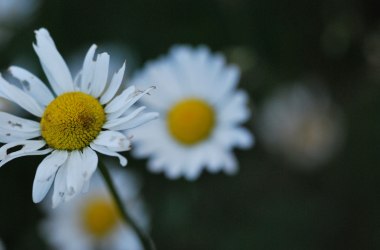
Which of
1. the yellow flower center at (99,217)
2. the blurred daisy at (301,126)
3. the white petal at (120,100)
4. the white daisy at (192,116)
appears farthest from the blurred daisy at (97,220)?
the white petal at (120,100)

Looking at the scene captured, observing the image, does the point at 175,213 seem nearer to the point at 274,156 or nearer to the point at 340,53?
the point at 274,156

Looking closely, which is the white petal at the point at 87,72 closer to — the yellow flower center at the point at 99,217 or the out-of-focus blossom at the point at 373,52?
the yellow flower center at the point at 99,217

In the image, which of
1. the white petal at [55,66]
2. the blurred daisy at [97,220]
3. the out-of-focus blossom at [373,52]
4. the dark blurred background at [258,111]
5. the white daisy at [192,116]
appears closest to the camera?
the white petal at [55,66]

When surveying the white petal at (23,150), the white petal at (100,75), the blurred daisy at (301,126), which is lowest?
the white petal at (23,150)

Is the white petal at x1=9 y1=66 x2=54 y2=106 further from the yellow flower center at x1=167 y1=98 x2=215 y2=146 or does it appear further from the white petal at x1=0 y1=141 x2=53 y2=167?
the yellow flower center at x1=167 y1=98 x2=215 y2=146

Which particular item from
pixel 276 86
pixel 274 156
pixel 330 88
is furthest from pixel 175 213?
pixel 330 88

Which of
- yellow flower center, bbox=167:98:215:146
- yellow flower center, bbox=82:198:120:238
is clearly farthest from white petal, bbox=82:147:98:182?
yellow flower center, bbox=82:198:120:238

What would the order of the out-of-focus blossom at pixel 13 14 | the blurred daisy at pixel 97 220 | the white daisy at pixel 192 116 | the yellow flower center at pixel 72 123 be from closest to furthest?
the yellow flower center at pixel 72 123
the white daisy at pixel 192 116
the blurred daisy at pixel 97 220
the out-of-focus blossom at pixel 13 14
